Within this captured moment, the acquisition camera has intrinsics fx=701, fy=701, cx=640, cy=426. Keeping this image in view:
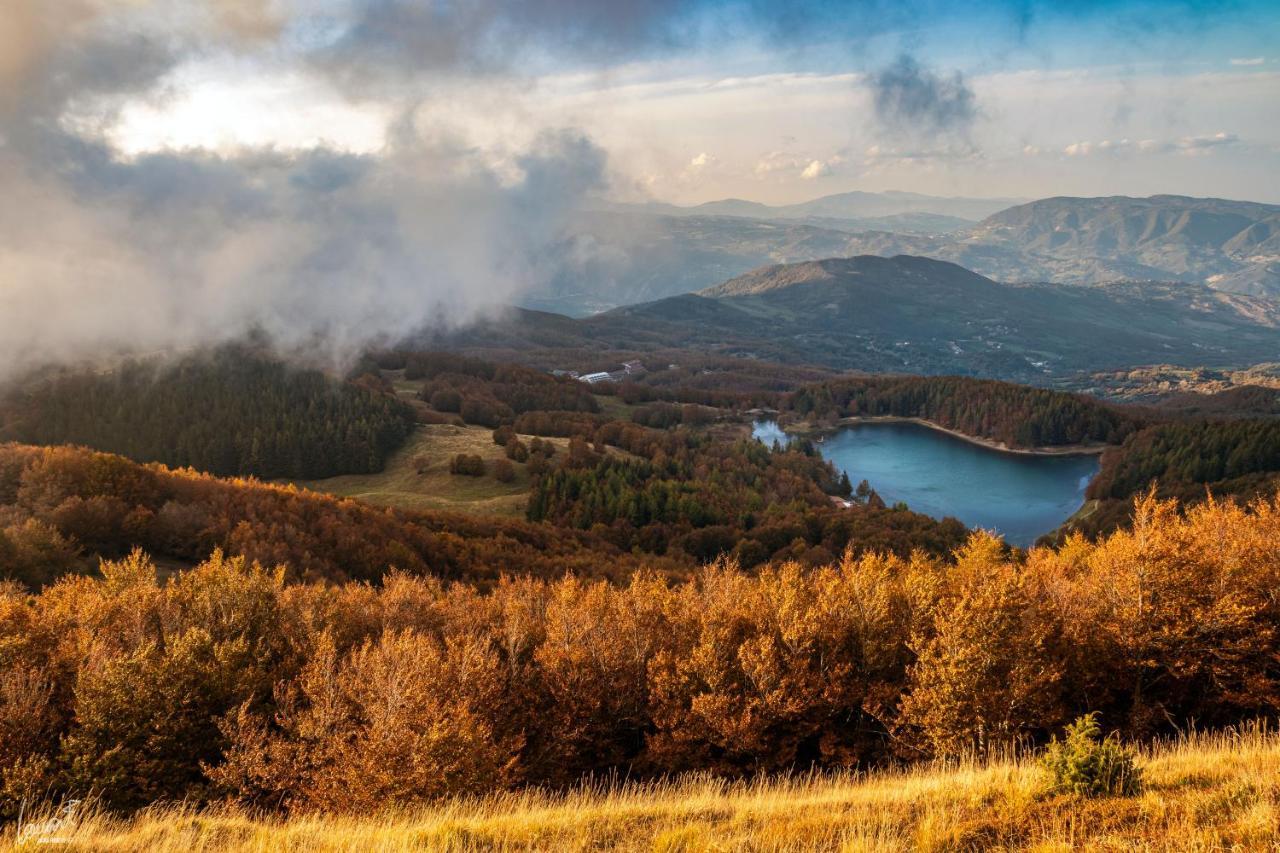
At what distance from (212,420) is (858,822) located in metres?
177

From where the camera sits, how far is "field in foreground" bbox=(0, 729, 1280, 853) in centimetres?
1363

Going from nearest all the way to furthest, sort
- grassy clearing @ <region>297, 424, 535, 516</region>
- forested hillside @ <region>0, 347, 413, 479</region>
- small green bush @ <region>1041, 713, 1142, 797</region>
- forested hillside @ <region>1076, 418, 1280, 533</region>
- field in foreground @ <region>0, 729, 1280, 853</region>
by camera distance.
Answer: field in foreground @ <region>0, 729, 1280, 853</region> → small green bush @ <region>1041, 713, 1142, 797</region> → grassy clearing @ <region>297, 424, 535, 516</region> → forested hillside @ <region>1076, 418, 1280, 533</region> → forested hillside @ <region>0, 347, 413, 479</region>

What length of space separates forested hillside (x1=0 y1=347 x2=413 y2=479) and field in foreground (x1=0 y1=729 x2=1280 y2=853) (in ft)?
459

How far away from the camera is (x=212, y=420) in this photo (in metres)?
160

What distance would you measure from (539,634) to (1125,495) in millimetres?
159907

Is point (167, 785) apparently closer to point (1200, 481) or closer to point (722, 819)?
point (722, 819)

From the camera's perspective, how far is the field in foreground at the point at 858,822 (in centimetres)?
1363

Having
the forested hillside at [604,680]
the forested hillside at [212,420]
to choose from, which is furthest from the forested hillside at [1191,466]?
Answer: the forested hillside at [212,420]

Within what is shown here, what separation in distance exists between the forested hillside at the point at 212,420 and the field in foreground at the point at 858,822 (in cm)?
13991
